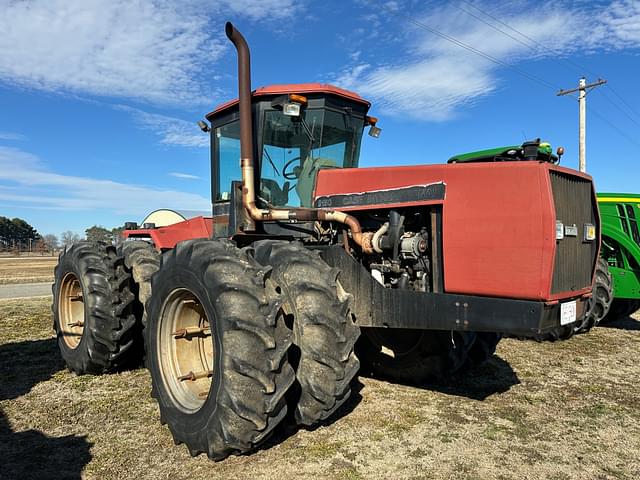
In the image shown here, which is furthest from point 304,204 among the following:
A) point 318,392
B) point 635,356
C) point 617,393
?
point 635,356

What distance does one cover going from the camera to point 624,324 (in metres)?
9.54

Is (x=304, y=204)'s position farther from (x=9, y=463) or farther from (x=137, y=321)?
(x=9, y=463)

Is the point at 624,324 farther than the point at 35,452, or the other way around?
the point at 624,324

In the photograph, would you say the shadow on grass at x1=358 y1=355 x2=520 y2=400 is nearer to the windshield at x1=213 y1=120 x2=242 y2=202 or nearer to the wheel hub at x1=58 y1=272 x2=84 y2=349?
the windshield at x1=213 y1=120 x2=242 y2=202

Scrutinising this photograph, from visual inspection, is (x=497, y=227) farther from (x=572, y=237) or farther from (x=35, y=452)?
(x=35, y=452)

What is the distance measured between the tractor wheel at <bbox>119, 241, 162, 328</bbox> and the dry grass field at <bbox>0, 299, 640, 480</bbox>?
798 millimetres

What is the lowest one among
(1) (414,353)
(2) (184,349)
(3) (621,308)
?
(3) (621,308)

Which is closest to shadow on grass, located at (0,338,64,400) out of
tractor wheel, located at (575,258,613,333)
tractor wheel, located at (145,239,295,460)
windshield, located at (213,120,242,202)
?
tractor wheel, located at (145,239,295,460)

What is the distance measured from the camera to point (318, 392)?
343 cm

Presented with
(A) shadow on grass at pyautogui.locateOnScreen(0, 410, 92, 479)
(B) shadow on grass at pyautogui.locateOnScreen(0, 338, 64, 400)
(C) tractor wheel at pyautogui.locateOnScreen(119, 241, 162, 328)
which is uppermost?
(C) tractor wheel at pyautogui.locateOnScreen(119, 241, 162, 328)

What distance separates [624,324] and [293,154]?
8127 millimetres

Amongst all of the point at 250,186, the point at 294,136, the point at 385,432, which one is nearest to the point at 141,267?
the point at 250,186

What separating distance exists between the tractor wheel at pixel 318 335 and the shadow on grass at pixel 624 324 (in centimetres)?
773

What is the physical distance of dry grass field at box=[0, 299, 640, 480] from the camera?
10.7 feet
